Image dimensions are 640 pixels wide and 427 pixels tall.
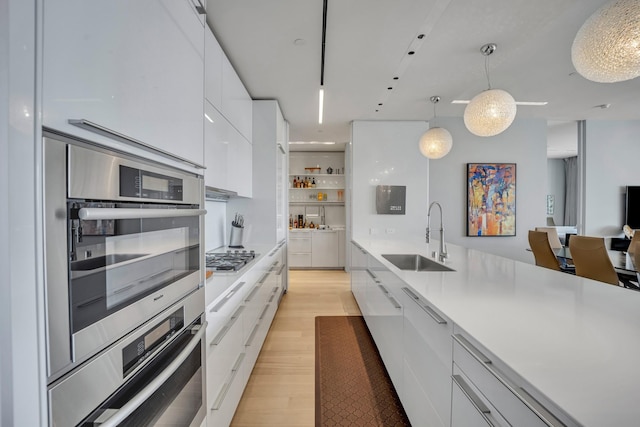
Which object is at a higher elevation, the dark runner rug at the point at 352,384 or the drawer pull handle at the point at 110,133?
the drawer pull handle at the point at 110,133

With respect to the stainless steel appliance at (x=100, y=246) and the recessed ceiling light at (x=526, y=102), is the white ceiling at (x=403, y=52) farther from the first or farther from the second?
the stainless steel appliance at (x=100, y=246)

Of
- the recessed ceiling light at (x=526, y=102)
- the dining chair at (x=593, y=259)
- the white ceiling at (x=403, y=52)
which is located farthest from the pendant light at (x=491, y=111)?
the recessed ceiling light at (x=526, y=102)

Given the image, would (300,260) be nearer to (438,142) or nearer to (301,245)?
(301,245)

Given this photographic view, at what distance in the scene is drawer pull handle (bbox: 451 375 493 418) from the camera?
33.0 inches

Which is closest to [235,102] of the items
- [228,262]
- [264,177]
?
[264,177]

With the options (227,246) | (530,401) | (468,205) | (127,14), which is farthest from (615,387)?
(468,205)

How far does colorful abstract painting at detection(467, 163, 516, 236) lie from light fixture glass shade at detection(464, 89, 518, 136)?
111 inches

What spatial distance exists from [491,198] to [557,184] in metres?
5.45

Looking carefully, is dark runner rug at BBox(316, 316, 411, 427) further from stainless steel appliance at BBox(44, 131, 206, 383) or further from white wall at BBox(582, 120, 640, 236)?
white wall at BBox(582, 120, 640, 236)

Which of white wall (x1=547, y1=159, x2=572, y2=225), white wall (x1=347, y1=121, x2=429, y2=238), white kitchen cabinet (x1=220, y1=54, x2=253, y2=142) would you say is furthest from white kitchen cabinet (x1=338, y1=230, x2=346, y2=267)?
white wall (x1=547, y1=159, x2=572, y2=225)

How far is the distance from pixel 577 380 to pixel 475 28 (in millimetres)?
2547

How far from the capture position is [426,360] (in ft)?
4.28

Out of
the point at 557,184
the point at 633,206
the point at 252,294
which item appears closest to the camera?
the point at 252,294

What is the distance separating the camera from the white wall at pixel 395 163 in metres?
4.58
